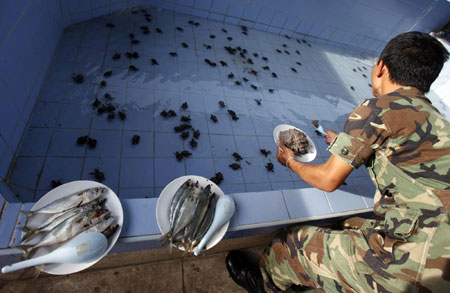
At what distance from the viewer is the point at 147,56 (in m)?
5.40

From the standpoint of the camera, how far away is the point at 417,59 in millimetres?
1898

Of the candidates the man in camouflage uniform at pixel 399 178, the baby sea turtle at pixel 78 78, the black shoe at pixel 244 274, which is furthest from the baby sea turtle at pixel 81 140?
the man in camouflage uniform at pixel 399 178

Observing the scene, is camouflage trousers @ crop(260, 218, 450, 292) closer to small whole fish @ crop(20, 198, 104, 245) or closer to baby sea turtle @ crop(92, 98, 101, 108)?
small whole fish @ crop(20, 198, 104, 245)

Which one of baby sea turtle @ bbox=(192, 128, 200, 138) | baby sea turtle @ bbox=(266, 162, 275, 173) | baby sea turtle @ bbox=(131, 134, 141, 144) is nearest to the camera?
baby sea turtle @ bbox=(131, 134, 141, 144)

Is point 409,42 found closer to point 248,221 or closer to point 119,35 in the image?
point 248,221

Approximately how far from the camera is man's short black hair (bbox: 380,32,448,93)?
1.88 metres

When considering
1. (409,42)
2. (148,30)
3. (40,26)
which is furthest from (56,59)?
(409,42)

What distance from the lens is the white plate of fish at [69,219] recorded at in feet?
4.93

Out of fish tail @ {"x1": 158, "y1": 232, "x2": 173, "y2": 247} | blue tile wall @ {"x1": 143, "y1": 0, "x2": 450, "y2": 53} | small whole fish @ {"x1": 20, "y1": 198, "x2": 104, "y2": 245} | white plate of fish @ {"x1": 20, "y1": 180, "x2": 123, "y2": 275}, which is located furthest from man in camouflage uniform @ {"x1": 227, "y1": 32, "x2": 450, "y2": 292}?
blue tile wall @ {"x1": 143, "y1": 0, "x2": 450, "y2": 53}

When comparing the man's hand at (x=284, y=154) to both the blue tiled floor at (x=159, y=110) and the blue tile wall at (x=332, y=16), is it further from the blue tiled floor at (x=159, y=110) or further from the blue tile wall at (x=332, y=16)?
the blue tile wall at (x=332, y=16)

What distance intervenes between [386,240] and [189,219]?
71.8 inches

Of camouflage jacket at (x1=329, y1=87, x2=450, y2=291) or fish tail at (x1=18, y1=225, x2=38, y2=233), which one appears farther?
camouflage jacket at (x1=329, y1=87, x2=450, y2=291)

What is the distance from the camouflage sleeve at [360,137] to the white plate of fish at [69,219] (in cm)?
204

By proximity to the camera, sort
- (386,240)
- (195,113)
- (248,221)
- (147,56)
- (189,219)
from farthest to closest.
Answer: (147,56) < (195,113) < (248,221) < (386,240) < (189,219)
